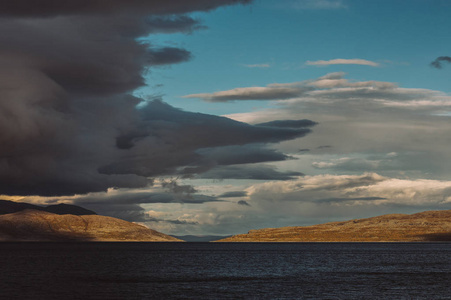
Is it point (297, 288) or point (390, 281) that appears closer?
point (297, 288)

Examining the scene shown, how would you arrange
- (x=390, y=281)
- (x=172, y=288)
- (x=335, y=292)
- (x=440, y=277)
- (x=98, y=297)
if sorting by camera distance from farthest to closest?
(x=440, y=277)
(x=390, y=281)
(x=172, y=288)
(x=335, y=292)
(x=98, y=297)

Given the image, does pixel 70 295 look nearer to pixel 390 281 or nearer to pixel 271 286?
pixel 271 286

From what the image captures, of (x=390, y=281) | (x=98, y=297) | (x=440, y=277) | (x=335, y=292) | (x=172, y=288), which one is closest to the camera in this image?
(x=98, y=297)

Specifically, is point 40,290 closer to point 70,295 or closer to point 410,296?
point 70,295

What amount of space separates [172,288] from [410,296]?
145 ft

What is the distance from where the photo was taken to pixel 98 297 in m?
92.9

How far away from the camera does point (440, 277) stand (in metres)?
138

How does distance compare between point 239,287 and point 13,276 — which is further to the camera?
point 13,276

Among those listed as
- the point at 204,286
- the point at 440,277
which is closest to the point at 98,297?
the point at 204,286

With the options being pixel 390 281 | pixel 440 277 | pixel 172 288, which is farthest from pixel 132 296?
pixel 440 277

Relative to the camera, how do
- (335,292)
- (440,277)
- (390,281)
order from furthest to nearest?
(440,277), (390,281), (335,292)

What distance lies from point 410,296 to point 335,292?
13.3 meters

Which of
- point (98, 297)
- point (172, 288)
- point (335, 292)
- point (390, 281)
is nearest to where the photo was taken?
point (98, 297)

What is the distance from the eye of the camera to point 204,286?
113m
